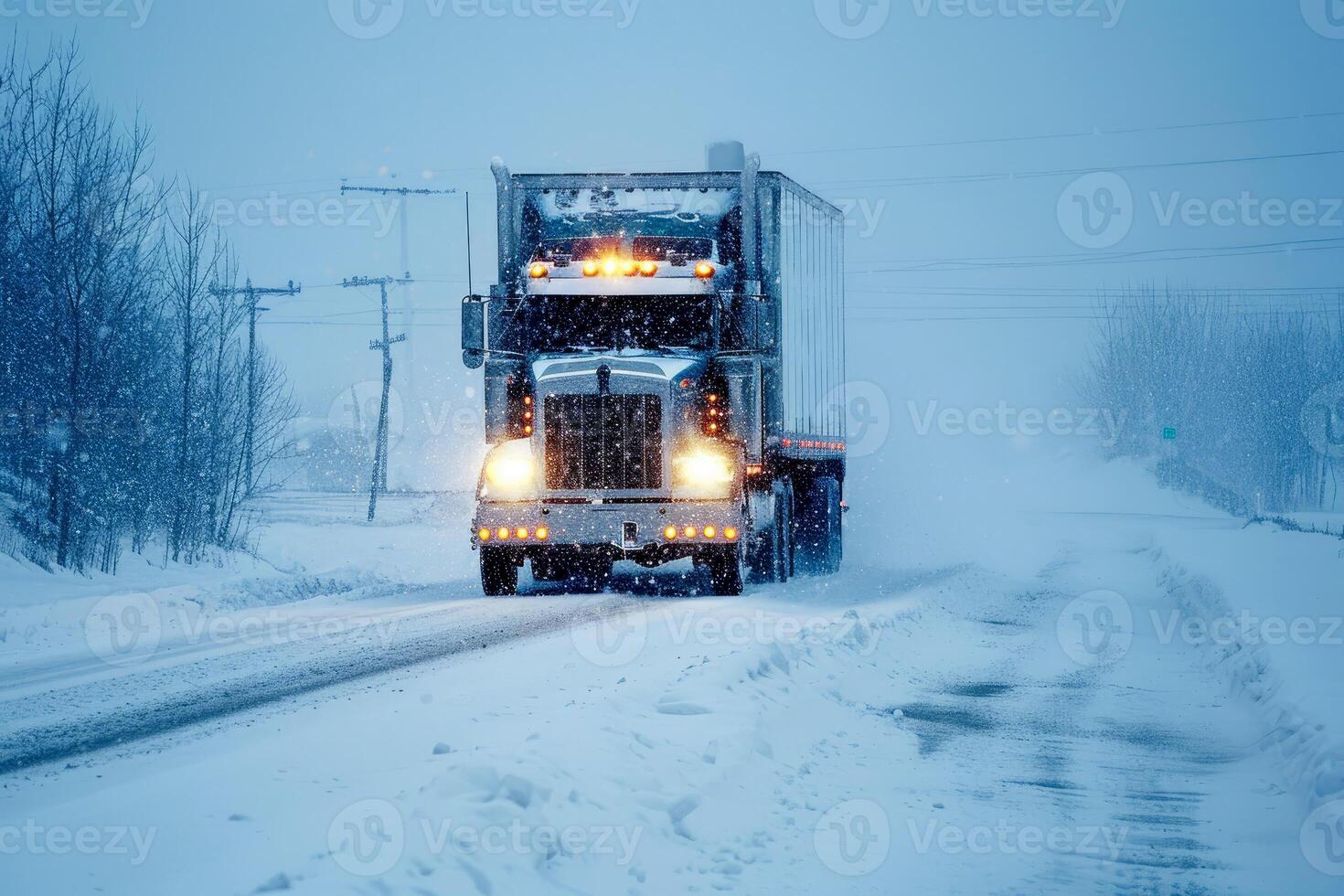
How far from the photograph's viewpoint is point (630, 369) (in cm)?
1493

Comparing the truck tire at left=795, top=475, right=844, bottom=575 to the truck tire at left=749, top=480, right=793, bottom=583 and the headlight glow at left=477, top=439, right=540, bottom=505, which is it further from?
the headlight glow at left=477, top=439, right=540, bottom=505

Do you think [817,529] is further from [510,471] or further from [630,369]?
[510,471]

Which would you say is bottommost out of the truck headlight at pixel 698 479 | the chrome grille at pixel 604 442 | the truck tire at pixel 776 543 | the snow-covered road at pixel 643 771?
the snow-covered road at pixel 643 771

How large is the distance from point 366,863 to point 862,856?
91.9 inches

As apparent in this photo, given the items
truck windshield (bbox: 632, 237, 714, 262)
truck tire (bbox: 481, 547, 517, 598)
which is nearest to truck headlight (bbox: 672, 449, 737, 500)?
truck tire (bbox: 481, 547, 517, 598)

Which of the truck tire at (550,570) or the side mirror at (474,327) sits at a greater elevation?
the side mirror at (474,327)

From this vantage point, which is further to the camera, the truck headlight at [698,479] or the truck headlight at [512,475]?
the truck headlight at [512,475]

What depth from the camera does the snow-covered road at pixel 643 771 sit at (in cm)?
505

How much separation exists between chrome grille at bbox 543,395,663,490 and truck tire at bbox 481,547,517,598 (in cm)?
150

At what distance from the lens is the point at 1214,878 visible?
559cm

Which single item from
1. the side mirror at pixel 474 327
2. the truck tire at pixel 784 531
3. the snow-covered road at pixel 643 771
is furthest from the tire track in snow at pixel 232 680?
the truck tire at pixel 784 531

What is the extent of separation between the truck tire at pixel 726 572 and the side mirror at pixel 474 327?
3.68 metres

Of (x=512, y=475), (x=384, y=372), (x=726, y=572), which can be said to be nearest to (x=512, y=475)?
(x=512, y=475)

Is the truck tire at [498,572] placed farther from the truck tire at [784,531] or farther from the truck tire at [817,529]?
the truck tire at [817,529]
